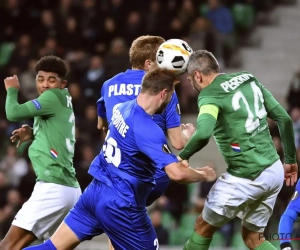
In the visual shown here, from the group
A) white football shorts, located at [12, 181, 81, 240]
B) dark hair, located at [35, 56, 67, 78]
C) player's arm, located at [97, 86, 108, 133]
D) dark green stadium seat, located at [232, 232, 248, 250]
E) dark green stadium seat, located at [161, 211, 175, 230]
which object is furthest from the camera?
dark green stadium seat, located at [161, 211, 175, 230]

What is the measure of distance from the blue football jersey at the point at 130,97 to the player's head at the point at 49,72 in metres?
0.56

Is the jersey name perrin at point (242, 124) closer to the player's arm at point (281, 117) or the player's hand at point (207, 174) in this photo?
the player's arm at point (281, 117)

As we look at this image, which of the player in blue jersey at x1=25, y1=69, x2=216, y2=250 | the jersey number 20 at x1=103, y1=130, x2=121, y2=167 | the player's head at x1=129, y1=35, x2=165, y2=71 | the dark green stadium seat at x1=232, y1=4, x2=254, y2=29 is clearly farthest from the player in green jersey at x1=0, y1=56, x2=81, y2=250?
the dark green stadium seat at x1=232, y1=4, x2=254, y2=29

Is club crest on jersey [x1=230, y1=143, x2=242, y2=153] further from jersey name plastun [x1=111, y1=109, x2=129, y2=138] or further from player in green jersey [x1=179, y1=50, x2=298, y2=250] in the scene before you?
jersey name plastun [x1=111, y1=109, x2=129, y2=138]

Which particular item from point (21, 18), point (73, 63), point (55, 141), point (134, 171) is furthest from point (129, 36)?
point (134, 171)

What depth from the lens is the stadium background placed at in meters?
14.0

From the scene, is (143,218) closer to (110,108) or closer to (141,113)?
(141,113)

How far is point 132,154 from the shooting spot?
6328 millimetres

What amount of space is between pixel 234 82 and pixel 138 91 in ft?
3.02

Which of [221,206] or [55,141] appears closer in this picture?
[221,206]

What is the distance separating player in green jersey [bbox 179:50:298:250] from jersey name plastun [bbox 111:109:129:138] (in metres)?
0.76

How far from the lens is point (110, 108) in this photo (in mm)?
7449

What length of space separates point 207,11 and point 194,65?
931 centimetres

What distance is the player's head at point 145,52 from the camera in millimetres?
7332
